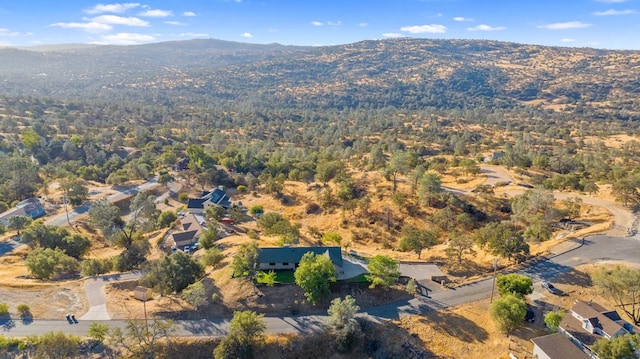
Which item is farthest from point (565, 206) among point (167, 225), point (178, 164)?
point (178, 164)

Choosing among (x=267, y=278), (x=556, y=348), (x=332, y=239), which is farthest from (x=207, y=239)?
(x=556, y=348)

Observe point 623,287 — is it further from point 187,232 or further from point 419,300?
point 187,232

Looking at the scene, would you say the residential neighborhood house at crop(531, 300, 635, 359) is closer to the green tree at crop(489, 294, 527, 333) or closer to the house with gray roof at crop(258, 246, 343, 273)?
the green tree at crop(489, 294, 527, 333)

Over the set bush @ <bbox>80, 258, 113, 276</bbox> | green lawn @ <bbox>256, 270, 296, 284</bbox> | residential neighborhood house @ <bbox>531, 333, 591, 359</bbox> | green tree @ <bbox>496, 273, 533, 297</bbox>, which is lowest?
bush @ <bbox>80, 258, 113, 276</bbox>

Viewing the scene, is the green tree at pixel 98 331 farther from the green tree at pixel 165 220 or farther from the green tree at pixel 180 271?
the green tree at pixel 165 220

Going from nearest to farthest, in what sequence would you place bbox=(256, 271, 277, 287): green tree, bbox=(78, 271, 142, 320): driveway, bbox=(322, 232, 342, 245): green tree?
bbox=(78, 271, 142, 320): driveway → bbox=(256, 271, 277, 287): green tree → bbox=(322, 232, 342, 245): green tree

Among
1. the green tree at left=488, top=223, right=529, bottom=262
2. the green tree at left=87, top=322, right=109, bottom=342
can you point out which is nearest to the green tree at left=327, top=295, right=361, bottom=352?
the green tree at left=87, top=322, right=109, bottom=342

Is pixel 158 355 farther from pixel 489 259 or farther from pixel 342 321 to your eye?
pixel 489 259
